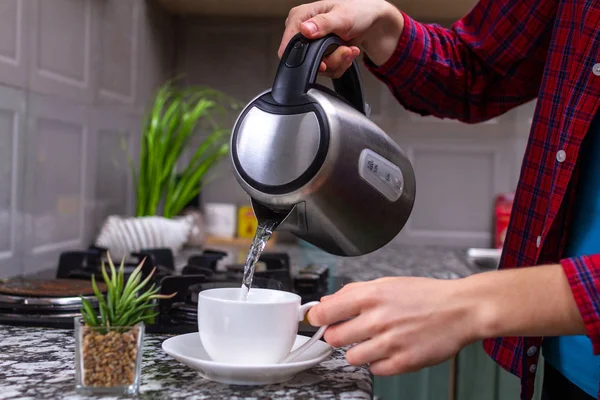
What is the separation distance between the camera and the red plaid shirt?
887 millimetres

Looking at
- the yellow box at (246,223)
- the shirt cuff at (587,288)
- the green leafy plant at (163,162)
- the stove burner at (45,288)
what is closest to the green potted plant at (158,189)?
the green leafy plant at (163,162)

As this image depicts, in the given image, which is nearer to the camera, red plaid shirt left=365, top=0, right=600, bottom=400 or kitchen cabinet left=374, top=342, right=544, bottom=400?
red plaid shirt left=365, top=0, right=600, bottom=400

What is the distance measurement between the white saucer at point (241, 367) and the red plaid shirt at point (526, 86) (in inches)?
10.6

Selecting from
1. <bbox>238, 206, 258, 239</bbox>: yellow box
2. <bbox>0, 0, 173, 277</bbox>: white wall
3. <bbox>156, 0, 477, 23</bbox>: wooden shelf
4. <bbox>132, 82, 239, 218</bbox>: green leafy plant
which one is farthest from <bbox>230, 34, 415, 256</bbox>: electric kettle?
<bbox>238, 206, 258, 239</bbox>: yellow box

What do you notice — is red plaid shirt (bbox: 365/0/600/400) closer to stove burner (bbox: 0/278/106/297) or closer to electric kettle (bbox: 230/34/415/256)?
electric kettle (bbox: 230/34/415/256)

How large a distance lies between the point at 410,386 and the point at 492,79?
819 millimetres

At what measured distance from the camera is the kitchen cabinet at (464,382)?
1671 mm

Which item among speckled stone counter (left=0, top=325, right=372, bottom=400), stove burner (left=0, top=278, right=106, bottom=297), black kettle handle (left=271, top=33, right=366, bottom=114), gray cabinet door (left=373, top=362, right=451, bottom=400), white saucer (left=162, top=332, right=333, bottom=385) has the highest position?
black kettle handle (left=271, top=33, right=366, bottom=114)

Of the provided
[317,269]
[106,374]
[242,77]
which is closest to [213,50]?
[242,77]

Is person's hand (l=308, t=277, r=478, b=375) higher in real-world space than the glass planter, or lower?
higher

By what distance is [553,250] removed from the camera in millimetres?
924

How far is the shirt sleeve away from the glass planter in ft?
1.96

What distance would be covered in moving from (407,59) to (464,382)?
0.88 metres

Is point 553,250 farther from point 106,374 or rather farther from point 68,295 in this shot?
point 68,295
